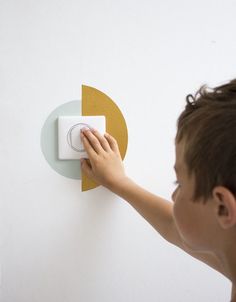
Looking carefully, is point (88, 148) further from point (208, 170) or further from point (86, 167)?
point (208, 170)

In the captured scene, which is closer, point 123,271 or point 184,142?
point 184,142

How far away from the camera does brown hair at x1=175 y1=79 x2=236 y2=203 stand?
0.40 m

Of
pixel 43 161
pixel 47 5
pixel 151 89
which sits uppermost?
pixel 47 5

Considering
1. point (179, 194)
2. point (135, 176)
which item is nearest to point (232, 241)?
point (179, 194)

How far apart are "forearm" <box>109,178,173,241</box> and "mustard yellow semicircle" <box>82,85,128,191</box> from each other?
0.05 meters

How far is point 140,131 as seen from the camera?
57cm

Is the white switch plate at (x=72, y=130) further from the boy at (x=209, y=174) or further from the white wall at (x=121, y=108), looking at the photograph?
the boy at (x=209, y=174)

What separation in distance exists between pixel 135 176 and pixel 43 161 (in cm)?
17

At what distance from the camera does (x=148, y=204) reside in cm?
56

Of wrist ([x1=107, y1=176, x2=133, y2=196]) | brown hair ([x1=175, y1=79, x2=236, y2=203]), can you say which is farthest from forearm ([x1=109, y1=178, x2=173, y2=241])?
brown hair ([x1=175, y1=79, x2=236, y2=203])

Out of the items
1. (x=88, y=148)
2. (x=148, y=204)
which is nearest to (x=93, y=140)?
(x=88, y=148)

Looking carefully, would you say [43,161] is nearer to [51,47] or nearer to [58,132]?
[58,132]

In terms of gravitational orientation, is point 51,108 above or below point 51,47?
below

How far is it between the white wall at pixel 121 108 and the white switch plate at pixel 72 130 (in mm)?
36
